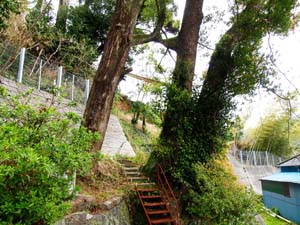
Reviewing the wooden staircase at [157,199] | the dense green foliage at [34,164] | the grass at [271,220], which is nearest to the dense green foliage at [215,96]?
the wooden staircase at [157,199]

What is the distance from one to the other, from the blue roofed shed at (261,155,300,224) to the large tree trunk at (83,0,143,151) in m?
7.61

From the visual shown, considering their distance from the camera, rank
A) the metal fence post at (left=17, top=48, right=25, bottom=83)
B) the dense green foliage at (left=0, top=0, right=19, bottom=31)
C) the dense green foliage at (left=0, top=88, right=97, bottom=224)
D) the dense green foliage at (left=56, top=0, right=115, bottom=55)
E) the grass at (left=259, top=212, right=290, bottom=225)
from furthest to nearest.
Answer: the grass at (left=259, top=212, right=290, bottom=225)
the dense green foliage at (left=56, top=0, right=115, bottom=55)
the metal fence post at (left=17, top=48, right=25, bottom=83)
the dense green foliage at (left=0, top=0, right=19, bottom=31)
the dense green foliage at (left=0, top=88, right=97, bottom=224)

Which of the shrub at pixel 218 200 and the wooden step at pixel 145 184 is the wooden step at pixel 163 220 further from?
the wooden step at pixel 145 184

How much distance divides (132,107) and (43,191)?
10.3 meters

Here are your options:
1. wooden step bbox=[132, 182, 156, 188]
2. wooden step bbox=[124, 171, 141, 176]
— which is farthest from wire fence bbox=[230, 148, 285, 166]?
wooden step bbox=[132, 182, 156, 188]

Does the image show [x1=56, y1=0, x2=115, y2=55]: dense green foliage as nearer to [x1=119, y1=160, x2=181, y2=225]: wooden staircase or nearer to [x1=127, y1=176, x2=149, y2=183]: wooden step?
[x1=127, y1=176, x2=149, y2=183]: wooden step

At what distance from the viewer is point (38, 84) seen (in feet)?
20.2

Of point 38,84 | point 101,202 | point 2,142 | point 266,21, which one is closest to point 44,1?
point 38,84

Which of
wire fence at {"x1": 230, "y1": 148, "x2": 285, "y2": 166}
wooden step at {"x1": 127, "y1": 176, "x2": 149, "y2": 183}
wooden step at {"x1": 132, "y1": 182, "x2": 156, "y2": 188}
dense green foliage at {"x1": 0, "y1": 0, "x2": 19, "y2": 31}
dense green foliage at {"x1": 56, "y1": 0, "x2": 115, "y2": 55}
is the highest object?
dense green foliage at {"x1": 56, "y1": 0, "x2": 115, "y2": 55}

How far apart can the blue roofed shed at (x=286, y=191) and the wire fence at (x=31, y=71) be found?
27.8ft

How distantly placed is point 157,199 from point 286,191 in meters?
8.64

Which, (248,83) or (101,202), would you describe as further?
(248,83)

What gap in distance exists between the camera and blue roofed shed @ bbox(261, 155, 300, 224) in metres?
9.98

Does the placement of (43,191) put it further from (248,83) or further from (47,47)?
(47,47)
